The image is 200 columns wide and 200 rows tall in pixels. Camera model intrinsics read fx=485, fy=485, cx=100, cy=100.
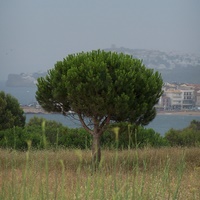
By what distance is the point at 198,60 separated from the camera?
145 ft

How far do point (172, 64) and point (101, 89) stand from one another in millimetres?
29921

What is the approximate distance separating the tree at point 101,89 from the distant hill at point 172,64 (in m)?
24.6

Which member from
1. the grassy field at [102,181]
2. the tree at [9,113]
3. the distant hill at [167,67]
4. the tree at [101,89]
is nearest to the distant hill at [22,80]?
the distant hill at [167,67]

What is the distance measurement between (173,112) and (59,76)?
17.3 m

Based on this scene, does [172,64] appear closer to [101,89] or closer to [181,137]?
[181,137]

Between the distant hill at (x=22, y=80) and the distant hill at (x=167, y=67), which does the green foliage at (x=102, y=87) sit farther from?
the distant hill at (x=22, y=80)

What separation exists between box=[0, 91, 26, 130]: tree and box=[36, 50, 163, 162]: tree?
6.11 m

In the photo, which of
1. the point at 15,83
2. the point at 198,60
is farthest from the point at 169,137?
the point at 198,60

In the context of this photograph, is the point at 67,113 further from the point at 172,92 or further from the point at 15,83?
the point at 15,83

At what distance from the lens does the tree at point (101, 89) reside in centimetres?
920

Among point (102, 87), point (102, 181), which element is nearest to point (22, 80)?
point (102, 87)

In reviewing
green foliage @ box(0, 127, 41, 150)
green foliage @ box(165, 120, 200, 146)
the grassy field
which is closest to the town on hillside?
green foliage @ box(165, 120, 200, 146)

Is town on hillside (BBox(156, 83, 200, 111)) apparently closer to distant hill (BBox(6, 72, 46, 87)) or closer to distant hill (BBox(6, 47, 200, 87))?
distant hill (BBox(6, 47, 200, 87))

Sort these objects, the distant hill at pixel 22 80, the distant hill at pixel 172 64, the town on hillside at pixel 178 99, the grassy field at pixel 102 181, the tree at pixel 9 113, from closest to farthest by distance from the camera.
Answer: the grassy field at pixel 102 181, the tree at pixel 9 113, the town on hillside at pixel 178 99, the distant hill at pixel 172 64, the distant hill at pixel 22 80
